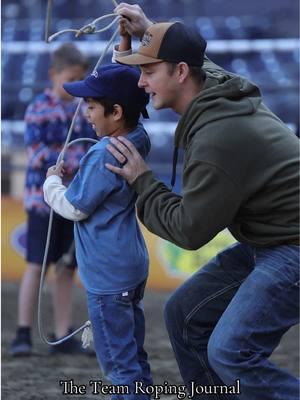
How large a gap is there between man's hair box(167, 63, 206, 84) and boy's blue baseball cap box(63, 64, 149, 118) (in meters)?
0.26

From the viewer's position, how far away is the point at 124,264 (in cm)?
343

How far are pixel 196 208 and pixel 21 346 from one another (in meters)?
2.44

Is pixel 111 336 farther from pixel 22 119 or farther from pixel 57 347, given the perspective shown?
pixel 22 119

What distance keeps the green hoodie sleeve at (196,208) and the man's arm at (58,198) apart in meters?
0.33

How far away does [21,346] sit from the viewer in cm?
522

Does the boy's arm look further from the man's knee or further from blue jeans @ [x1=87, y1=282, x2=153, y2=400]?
the man's knee

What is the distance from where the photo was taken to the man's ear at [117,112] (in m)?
3.48

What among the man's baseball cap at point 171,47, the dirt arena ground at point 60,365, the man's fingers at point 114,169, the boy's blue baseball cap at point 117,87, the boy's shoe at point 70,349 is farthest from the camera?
the boy's shoe at point 70,349

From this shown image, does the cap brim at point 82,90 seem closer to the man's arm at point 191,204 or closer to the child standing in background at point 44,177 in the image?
the man's arm at point 191,204

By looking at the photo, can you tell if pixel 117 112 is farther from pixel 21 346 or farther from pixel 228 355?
pixel 21 346

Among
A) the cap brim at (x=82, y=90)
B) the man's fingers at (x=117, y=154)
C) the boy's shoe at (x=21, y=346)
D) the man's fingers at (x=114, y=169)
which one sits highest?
the cap brim at (x=82, y=90)

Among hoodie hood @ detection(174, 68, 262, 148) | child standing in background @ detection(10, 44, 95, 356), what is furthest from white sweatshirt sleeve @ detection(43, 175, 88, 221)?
child standing in background @ detection(10, 44, 95, 356)

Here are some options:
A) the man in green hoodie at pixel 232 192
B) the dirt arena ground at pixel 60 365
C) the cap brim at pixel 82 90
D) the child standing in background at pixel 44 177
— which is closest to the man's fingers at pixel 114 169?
the man in green hoodie at pixel 232 192

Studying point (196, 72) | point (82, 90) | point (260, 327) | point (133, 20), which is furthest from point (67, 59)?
point (260, 327)
